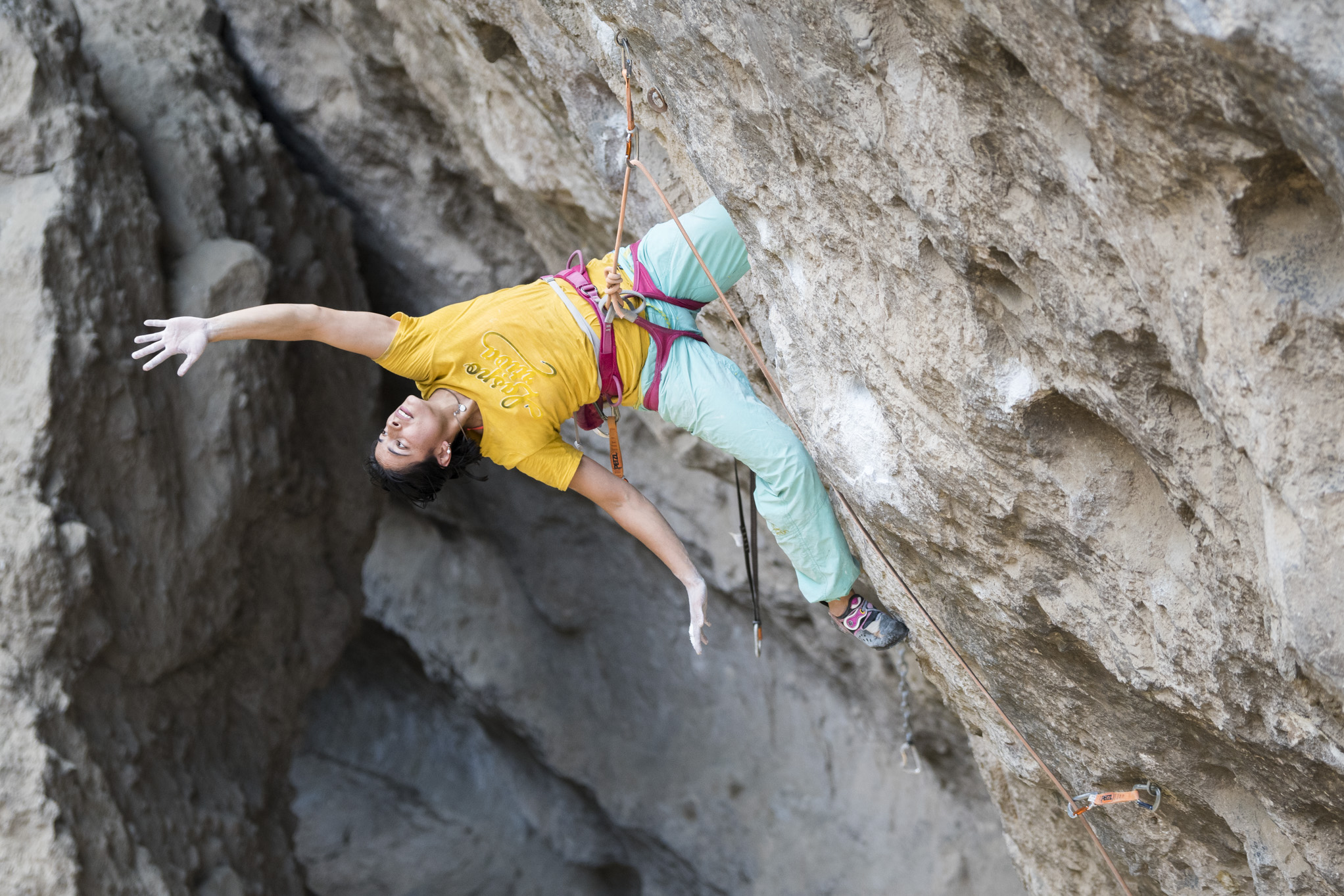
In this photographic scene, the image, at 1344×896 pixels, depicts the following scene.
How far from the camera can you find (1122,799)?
6.94ft

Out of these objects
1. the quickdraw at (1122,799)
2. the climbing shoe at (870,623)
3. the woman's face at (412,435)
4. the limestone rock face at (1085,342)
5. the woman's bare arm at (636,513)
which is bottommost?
the woman's face at (412,435)

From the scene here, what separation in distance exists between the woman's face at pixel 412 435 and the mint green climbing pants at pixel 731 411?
1.48 feet

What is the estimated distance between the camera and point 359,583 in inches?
191

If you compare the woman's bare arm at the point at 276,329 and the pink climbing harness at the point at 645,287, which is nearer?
the woman's bare arm at the point at 276,329

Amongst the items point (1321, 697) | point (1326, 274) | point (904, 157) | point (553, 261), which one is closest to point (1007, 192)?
point (904, 157)

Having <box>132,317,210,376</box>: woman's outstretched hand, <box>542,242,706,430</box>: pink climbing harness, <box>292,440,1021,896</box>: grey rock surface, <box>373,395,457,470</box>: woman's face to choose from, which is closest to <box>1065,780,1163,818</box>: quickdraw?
<box>542,242,706,430</box>: pink climbing harness

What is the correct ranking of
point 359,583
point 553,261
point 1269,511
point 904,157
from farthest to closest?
point 359,583 → point 553,261 → point 904,157 → point 1269,511

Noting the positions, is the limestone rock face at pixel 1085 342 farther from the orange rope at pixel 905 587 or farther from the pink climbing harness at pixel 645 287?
the pink climbing harness at pixel 645 287

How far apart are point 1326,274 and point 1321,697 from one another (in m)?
0.62

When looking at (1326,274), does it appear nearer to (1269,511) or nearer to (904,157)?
(1269,511)

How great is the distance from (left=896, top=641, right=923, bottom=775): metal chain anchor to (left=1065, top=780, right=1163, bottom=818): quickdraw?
375mm

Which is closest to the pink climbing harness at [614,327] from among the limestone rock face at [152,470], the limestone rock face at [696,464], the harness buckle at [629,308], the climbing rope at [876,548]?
the harness buckle at [629,308]

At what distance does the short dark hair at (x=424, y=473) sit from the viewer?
2303mm

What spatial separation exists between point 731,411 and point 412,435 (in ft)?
2.21
